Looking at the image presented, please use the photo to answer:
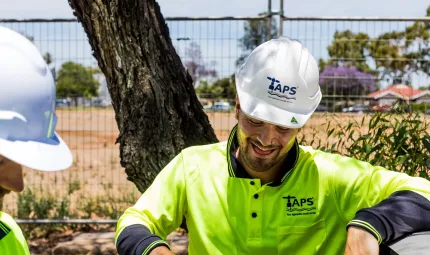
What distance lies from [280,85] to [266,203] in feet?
1.44

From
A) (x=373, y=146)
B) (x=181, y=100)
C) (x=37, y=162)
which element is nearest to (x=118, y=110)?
(x=181, y=100)

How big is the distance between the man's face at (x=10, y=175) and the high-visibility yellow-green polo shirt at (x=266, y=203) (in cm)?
79

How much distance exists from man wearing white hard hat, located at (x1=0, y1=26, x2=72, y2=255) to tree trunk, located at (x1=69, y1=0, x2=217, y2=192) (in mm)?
2187

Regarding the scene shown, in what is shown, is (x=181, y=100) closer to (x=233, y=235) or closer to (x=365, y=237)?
(x=233, y=235)

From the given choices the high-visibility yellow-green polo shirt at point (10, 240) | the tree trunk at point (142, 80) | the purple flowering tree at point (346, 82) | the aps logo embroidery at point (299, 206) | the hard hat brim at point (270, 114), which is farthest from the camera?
the purple flowering tree at point (346, 82)

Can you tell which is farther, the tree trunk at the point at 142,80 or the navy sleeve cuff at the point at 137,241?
the tree trunk at the point at 142,80

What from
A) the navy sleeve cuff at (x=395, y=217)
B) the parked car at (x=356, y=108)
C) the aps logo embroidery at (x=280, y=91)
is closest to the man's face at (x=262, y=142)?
the aps logo embroidery at (x=280, y=91)

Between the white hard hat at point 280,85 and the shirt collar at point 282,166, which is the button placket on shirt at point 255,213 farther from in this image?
the white hard hat at point 280,85

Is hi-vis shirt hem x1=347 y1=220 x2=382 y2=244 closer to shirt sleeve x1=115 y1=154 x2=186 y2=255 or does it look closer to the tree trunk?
shirt sleeve x1=115 y1=154 x2=186 y2=255

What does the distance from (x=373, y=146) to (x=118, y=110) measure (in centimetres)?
155

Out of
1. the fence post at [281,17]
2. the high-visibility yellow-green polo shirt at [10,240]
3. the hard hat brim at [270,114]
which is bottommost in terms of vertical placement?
the high-visibility yellow-green polo shirt at [10,240]

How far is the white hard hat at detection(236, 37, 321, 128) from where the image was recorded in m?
2.30

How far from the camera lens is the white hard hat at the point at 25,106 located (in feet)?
4.93

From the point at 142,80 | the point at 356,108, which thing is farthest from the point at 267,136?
the point at 356,108
